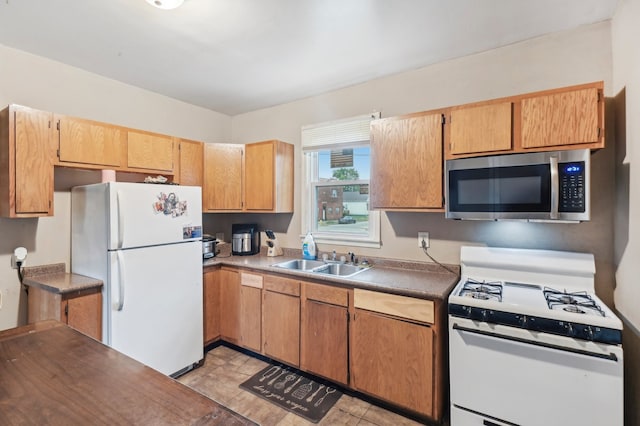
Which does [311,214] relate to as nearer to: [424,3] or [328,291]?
[328,291]

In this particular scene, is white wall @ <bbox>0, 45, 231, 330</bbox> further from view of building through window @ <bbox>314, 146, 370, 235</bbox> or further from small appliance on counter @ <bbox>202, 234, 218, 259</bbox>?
view of building through window @ <bbox>314, 146, 370, 235</bbox>

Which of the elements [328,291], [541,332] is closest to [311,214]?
[328,291]

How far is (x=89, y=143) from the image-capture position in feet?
7.85

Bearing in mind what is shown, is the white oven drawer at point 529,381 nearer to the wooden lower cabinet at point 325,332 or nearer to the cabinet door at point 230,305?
the wooden lower cabinet at point 325,332

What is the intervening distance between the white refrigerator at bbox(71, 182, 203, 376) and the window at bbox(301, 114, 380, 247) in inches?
47.5

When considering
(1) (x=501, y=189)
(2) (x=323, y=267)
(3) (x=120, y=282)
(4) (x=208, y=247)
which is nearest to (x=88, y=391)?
(3) (x=120, y=282)

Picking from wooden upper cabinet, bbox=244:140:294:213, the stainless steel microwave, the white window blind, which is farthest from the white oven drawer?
wooden upper cabinet, bbox=244:140:294:213

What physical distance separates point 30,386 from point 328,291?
1.72 metres

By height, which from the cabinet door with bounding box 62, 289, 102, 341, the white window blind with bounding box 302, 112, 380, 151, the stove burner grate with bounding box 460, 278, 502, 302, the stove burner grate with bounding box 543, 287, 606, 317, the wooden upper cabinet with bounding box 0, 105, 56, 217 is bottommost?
the cabinet door with bounding box 62, 289, 102, 341

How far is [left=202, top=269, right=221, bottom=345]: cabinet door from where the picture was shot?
2.90 meters

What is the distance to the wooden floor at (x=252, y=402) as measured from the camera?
206 cm

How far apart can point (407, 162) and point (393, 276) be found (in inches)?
34.5

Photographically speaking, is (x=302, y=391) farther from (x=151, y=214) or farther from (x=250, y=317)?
(x=151, y=214)

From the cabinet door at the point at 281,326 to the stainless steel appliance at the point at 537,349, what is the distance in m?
1.21
